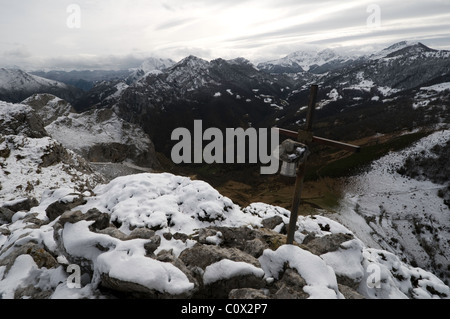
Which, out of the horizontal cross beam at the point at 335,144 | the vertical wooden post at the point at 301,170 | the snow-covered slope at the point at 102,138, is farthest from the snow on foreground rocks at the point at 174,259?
the snow-covered slope at the point at 102,138

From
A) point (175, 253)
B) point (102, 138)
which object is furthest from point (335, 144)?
point (102, 138)

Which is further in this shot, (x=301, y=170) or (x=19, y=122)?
(x=19, y=122)

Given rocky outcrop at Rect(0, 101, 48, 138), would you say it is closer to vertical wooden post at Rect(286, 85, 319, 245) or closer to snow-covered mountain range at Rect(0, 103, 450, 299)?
snow-covered mountain range at Rect(0, 103, 450, 299)

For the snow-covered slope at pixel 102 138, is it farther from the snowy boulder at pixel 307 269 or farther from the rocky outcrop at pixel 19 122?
the snowy boulder at pixel 307 269

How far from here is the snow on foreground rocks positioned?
269 inches

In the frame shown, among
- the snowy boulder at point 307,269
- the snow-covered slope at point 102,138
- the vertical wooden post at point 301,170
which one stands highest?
the vertical wooden post at point 301,170

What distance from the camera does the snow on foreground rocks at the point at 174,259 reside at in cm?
683

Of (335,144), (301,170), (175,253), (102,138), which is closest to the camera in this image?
(335,144)

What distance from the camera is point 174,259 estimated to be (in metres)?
7.95

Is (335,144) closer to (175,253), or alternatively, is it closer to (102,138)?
(175,253)

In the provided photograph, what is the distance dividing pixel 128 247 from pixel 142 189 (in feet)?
26.1

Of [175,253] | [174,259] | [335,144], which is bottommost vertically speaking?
[175,253]
